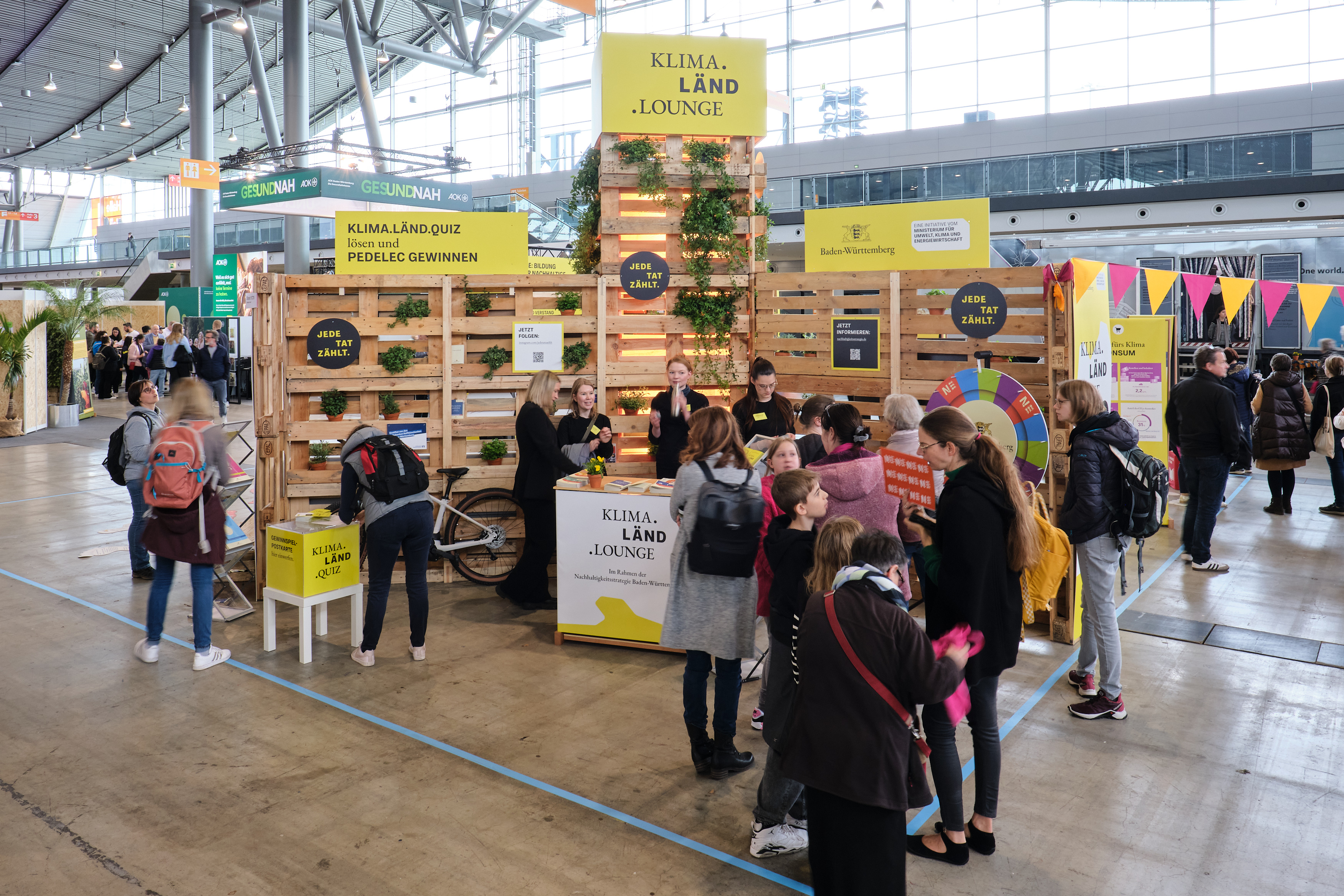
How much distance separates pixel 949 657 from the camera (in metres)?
2.52

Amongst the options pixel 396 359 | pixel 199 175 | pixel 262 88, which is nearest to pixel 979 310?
pixel 396 359

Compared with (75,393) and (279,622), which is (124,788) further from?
(75,393)

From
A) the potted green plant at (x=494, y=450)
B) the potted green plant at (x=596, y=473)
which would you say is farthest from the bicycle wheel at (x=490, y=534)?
the potted green plant at (x=596, y=473)

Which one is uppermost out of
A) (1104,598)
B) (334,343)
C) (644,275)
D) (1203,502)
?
(644,275)

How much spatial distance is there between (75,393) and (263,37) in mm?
19636

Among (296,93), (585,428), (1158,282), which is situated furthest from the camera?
(296,93)

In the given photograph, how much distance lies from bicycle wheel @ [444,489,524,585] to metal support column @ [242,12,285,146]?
2084 centimetres

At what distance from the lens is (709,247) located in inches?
277

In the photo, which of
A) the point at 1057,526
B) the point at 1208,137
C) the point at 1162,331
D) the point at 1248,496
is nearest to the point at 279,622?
the point at 1057,526

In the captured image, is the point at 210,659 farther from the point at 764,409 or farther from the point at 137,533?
the point at 764,409

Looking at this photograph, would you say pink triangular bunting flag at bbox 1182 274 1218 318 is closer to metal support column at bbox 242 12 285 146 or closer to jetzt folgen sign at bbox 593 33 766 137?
jetzt folgen sign at bbox 593 33 766 137

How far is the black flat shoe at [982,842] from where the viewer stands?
10.6 ft

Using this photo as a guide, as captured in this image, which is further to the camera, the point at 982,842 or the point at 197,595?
the point at 197,595

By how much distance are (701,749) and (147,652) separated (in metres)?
3.29
